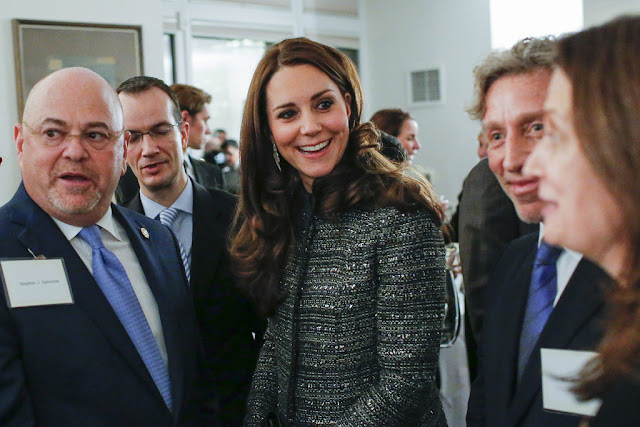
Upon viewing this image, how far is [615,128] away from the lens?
2.46 ft

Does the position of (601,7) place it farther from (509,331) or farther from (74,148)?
(74,148)

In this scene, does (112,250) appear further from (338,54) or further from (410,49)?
(410,49)

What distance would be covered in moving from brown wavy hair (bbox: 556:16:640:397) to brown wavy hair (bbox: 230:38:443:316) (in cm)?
75

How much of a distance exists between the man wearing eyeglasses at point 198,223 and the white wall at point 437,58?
5.68 meters

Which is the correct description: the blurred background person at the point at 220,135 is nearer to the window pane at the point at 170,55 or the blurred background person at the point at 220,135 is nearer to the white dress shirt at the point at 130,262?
the window pane at the point at 170,55

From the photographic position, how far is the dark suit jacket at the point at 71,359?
1.29 metres

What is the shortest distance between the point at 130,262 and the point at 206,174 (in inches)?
66.7

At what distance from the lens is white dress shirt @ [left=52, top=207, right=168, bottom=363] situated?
5.16ft

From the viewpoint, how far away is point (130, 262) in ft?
5.51

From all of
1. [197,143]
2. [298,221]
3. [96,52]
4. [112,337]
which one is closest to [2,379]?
[112,337]

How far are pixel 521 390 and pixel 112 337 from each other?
912 millimetres

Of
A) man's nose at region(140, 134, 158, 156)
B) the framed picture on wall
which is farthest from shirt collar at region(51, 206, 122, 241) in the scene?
the framed picture on wall

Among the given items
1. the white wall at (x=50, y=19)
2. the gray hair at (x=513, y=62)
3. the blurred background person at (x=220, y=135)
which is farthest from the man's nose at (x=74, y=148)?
the blurred background person at (x=220, y=135)

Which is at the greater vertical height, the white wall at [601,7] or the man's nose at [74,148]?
the white wall at [601,7]
